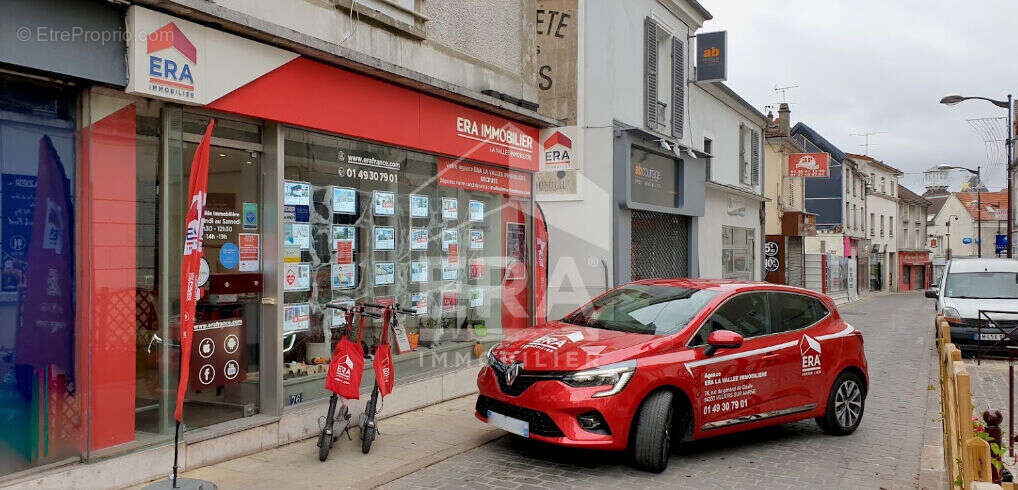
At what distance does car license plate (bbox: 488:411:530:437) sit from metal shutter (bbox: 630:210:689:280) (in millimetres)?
7718

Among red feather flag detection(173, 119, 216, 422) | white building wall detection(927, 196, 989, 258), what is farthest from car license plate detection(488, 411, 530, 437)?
white building wall detection(927, 196, 989, 258)

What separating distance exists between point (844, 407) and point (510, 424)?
143 inches

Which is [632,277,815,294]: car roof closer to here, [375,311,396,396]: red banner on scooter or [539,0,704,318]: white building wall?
[375,311,396,396]: red banner on scooter

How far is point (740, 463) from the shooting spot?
6262 millimetres

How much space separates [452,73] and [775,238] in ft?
74.4

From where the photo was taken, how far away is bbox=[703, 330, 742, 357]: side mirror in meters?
6.07

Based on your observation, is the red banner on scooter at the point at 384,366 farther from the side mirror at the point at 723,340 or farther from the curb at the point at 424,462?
the side mirror at the point at 723,340

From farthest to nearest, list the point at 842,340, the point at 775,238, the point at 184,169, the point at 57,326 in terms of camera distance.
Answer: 1. the point at 775,238
2. the point at 842,340
3. the point at 184,169
4. the point at 57,326

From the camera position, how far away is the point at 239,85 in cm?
603

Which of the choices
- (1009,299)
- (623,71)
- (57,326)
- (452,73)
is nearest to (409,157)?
(452,73)

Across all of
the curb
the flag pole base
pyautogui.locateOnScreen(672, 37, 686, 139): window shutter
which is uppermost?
pyautogui.locateOnScreen(672, 37, 686, 139): window shutter

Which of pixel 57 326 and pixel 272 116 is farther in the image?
pixel 272 116

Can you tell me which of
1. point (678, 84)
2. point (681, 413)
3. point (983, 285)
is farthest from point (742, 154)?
point (681, 413)

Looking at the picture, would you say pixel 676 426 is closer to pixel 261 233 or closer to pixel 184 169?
pixel 261 233
